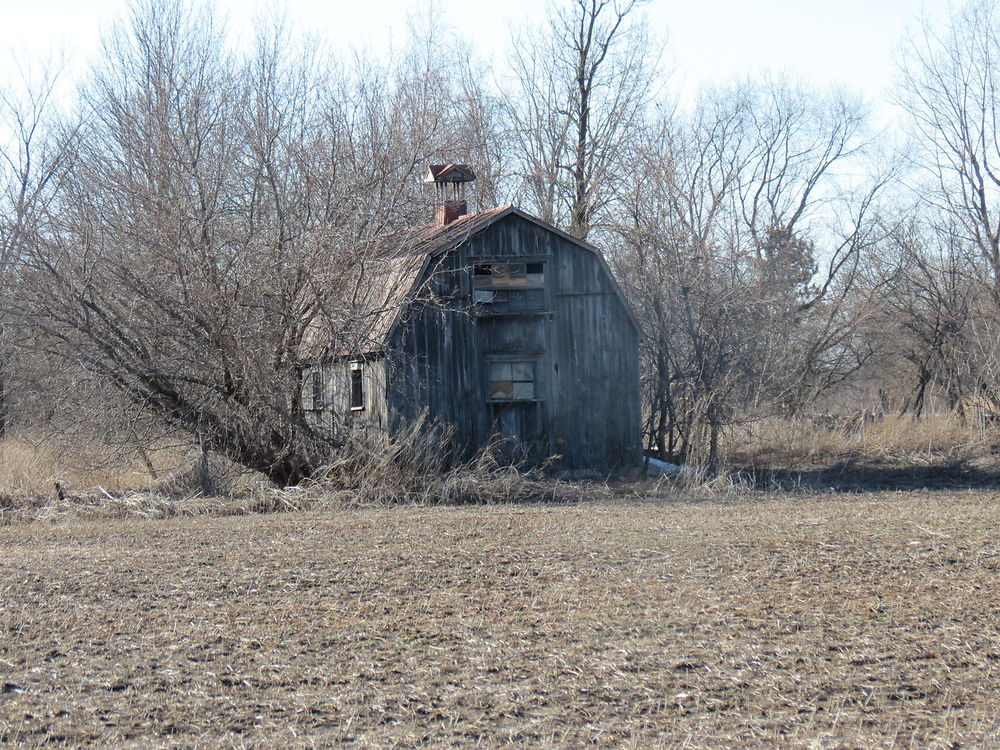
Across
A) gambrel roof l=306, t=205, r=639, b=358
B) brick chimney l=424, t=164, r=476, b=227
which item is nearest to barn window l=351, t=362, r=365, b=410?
gambrel roof l=306, t=205, r=639, b=358

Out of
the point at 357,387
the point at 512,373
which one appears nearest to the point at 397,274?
the point at 357,387

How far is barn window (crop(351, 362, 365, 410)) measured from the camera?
21266mm

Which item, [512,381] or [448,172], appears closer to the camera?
[512,381]

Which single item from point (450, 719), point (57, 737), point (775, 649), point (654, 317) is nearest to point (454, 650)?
point (450, 719)

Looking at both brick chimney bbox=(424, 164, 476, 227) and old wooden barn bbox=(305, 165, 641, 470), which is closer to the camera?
old wooden barn bbox=(305, 165, 641, 470)

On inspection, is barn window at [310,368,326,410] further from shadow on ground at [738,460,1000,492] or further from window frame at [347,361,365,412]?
shadow on ground at [738,460,1000,492]

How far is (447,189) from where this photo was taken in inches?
922

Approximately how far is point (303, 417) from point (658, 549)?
8537 mm

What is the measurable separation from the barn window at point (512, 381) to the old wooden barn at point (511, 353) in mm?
25

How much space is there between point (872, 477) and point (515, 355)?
23.3ft

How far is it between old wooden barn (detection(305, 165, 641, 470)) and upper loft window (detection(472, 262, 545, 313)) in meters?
0.02

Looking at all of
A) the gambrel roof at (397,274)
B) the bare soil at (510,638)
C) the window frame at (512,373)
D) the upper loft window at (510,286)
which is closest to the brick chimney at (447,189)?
the gambrel roof at (397,274)

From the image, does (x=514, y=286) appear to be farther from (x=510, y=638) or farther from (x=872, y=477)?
(x=510, y=638)

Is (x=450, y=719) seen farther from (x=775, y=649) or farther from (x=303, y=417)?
(x=303, y=417)
